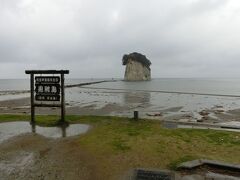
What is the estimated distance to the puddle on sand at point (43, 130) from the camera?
1361 cm

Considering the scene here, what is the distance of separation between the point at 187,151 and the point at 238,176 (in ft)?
8.60

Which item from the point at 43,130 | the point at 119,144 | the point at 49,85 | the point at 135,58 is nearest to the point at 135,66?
the point at 135,58

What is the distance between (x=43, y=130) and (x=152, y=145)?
21.7 ft

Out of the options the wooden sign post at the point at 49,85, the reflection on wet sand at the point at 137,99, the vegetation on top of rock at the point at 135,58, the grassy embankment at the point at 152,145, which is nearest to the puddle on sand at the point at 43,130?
the grassy embankment at the point at 152,145

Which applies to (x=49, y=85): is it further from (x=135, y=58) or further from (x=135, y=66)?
(x=135, y=66)

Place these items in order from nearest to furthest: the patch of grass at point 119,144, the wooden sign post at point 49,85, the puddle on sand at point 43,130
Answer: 1. the patch of grass at point 119,144
2. the puddle on sand at point 43,130
3. the wooden sign post at point 49,85

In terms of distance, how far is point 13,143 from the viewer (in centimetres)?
1187

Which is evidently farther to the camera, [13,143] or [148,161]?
[13,143]

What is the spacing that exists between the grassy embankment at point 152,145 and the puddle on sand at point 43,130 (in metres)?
0.84

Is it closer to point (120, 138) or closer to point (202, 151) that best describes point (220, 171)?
point (202, 151)

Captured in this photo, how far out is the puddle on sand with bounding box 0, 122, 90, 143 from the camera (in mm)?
13609

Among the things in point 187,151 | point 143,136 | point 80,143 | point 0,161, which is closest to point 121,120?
point 143,136

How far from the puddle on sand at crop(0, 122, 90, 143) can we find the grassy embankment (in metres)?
0.84

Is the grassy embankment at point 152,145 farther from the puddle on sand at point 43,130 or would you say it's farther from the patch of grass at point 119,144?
the puddle on sand at point 43,130
